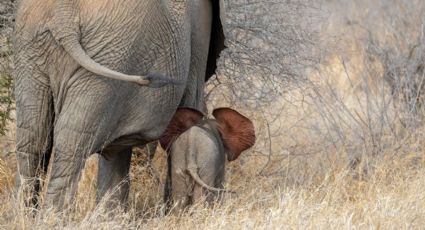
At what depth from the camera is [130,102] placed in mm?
4879

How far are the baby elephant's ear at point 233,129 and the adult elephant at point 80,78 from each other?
593 millimetres

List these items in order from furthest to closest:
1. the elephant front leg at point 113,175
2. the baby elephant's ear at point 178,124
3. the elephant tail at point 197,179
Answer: the elephant front leg at point 113,175 < the baby elephant's ear at point 178,124 < the elephant tail at point 197,179

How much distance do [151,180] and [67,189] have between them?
5.27 feet

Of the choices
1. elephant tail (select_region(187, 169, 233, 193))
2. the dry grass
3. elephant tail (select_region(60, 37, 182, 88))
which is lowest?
the dry grass

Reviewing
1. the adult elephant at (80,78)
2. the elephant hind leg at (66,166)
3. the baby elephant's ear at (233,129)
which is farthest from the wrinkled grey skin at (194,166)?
the elephant hind leg at (66,166)

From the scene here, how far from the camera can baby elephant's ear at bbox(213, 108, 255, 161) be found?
18.2ft

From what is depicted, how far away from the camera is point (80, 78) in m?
4.61

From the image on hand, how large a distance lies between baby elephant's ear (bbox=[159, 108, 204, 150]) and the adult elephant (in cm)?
36

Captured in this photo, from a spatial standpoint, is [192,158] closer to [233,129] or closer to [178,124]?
[178,124]

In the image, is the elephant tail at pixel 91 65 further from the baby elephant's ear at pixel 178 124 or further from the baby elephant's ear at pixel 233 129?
the baby elephant's ear at pixel 233 129

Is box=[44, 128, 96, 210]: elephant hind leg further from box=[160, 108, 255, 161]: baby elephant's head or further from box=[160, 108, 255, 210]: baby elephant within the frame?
box=[160, 108, 255, 161]: baby elephant's head

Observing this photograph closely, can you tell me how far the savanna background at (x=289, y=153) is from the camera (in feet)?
16.4

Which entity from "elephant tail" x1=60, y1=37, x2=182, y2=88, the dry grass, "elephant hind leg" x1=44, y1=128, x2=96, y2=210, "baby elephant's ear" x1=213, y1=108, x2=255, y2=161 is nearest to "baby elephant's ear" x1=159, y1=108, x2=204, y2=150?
"baby elephant's ear" x1=213, y1=108, x2=255, y2=161

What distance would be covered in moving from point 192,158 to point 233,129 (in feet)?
1.33
